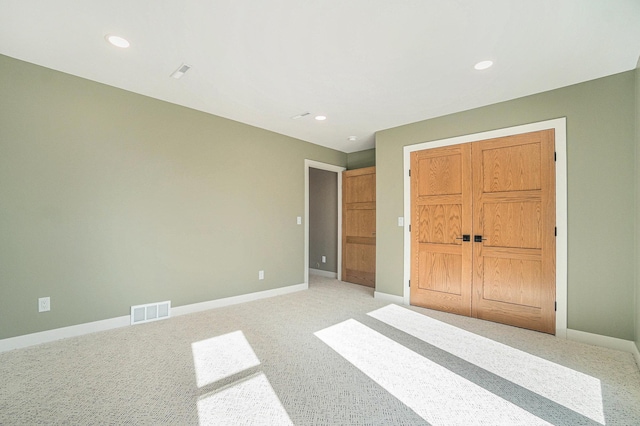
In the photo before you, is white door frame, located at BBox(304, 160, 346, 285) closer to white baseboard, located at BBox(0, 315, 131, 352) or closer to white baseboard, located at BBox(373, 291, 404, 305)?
white baseboard, located at BBox(373, 291, 404, 305)

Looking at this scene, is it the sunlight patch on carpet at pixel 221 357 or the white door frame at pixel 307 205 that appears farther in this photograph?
the white door frame at pixel 307 205

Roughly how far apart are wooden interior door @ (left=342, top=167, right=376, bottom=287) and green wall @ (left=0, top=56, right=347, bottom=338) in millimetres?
1813

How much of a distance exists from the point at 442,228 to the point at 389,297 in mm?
1287

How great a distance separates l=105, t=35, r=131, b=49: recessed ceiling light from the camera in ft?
7.23

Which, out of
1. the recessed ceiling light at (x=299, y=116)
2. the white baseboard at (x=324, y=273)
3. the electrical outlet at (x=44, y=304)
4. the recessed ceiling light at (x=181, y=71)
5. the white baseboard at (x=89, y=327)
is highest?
the recessed ceiling light at (x=181, y=71)

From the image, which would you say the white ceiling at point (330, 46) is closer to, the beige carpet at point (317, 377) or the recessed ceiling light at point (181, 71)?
the recessed ceiling light at point (181, 71)

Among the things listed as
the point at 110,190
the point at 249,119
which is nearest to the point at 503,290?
the point at 249,119

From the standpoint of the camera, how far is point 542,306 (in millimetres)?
3062

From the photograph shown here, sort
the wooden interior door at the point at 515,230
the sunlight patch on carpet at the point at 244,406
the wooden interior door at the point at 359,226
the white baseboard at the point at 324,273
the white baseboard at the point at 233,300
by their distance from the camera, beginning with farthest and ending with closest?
the white baseboard at the point at 324,273, the wooden interior door at the point at 359,226, the white baseboard at the point at 233,300, the wooden interior door at the point at 515,230, the sunlight patch on carpet at the point at 244,406

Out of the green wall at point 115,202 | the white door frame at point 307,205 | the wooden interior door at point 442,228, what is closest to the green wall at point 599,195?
the wooden interior door at point 442,228

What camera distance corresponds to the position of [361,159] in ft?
18.3

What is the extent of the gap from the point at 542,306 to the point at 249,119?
164 inches

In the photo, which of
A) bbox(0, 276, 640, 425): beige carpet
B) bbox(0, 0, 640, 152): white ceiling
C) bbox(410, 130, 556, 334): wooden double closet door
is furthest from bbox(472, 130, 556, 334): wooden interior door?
bbox(0, 0, 640, 152): white ceiling

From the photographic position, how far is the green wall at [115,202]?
2543 mm
